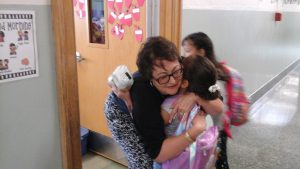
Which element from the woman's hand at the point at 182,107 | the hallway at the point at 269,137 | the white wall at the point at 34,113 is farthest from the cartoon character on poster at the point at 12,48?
the hallway at the point at 269,137

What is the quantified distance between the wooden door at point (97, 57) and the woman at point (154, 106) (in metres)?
1.24

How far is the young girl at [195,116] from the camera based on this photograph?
1.12 meters

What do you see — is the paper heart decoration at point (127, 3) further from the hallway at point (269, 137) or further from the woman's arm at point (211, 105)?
the hallway at point (269, 137)

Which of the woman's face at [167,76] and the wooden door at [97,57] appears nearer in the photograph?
the woman's face at [167,76]

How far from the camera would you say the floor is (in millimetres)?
2689

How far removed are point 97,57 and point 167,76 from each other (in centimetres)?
168

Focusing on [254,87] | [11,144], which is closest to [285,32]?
[254,87]

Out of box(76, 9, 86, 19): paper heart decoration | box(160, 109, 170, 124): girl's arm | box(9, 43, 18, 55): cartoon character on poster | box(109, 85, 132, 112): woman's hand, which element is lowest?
box(160, 109, 170, 124): girl's arm

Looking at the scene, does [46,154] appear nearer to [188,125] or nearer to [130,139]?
[130,139]

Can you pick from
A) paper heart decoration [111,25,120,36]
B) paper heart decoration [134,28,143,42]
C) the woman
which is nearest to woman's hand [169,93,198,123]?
the woman

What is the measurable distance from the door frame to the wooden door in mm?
1070

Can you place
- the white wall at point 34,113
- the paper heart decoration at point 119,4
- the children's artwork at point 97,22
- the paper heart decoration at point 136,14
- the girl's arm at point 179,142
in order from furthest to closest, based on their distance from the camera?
the children's artwork at point 97,22 < the paper heart decoration at point 119,4 < the paper heart decoration at point 136,14 < the white wall at point 34,113 < the girl's arm at point 179,142

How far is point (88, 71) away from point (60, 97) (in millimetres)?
1467

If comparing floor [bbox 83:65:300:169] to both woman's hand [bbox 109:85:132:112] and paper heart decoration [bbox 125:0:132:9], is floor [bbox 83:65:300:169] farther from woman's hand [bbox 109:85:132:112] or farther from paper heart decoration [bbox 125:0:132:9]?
woman's hand [bbox 109:85:132:112]
